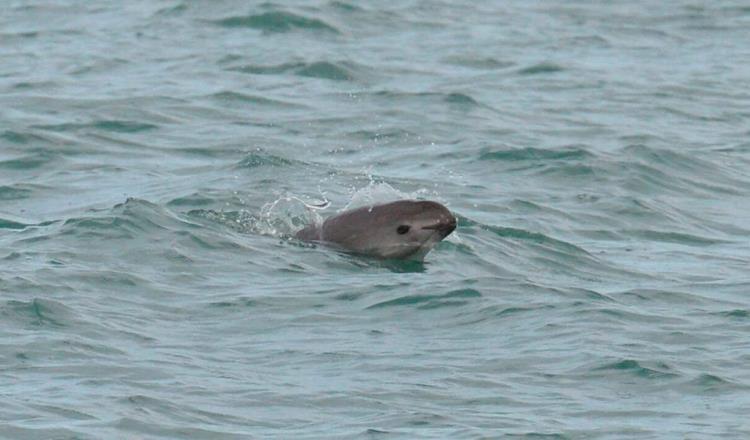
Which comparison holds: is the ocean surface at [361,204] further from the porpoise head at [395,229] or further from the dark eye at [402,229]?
the dark eye at [402,229]

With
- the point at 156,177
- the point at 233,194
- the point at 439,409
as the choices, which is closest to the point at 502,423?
the point at 439,409

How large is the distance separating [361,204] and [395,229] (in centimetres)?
89

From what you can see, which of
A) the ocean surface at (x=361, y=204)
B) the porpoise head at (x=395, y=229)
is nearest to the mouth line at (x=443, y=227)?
the porpoise head at (x=395, y=229)

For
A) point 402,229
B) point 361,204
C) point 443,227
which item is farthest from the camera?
point 361,204

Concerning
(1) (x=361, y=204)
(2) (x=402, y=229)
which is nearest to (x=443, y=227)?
(2) (x=402, y=229)

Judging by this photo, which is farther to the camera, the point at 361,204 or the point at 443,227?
the point at 361,204

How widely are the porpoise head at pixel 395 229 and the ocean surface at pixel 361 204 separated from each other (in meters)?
0.16

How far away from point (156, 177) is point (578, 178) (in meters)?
4.05

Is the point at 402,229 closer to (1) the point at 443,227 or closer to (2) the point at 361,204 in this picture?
(1) the point at 443,227

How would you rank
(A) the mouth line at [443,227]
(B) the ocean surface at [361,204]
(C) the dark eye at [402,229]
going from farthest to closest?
(C) the dark eye at [402,229]
(A) the mouth line at [443,227]
(B) the ocean surface at [361,204]

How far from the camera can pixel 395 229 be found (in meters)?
13.0

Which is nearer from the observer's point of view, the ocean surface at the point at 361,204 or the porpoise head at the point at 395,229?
the ocean surface at the point at 361,204

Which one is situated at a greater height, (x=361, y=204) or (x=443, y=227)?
(x=443, y=227)

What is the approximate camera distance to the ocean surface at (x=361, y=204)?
32.3ft
